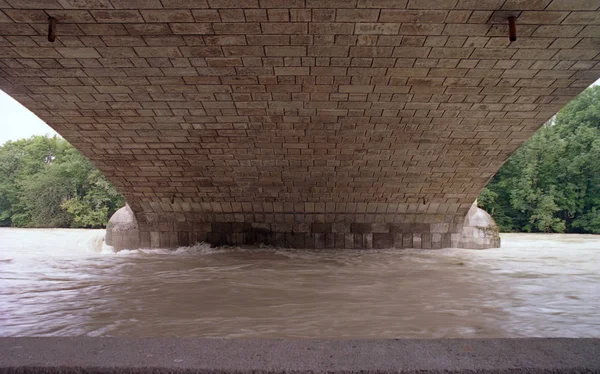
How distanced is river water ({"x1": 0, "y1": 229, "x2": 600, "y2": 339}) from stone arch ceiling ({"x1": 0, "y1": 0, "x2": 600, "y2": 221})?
2.08 m

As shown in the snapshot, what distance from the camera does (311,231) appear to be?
13352mm

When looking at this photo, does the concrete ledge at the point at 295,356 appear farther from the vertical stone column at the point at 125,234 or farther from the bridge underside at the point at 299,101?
the vertical stone column at the point at 125,234

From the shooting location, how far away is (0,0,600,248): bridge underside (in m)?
6.51

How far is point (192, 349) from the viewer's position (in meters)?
2.43

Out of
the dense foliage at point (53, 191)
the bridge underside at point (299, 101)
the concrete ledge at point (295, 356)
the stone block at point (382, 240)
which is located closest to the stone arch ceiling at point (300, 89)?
the bridge underside at point (299, 101)

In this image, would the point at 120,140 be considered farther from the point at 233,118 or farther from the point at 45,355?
the point at 45,355

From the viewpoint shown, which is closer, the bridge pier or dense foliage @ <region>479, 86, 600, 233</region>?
the bridge pier

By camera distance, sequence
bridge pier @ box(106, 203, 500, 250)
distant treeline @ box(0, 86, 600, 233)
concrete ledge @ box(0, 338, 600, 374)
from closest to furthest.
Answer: concrete ledge @ box(0, 338, 600, 374)
bridge pier @ box(106, 203, 500, 250)
distant treeline @ box(0, 86, 600, 233)

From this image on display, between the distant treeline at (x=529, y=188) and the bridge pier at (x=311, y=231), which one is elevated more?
the distant treeline at (x=529, y=188)

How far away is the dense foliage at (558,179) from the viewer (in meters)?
25.3

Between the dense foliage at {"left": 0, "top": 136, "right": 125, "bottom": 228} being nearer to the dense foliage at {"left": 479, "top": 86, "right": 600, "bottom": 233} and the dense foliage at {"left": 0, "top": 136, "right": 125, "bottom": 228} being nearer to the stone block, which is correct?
the stone block

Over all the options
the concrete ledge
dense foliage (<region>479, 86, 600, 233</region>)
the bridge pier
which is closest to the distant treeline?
dense foliage (<region>479, 86, 600, 233</region>)

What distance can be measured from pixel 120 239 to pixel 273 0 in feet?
32.7

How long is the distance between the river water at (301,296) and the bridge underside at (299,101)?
1.40 meters
